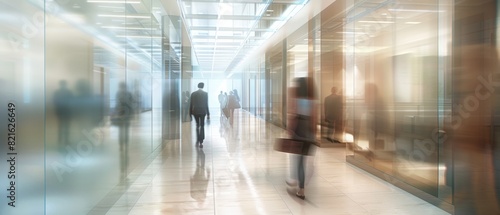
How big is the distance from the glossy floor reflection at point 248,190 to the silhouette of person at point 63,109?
4.62ft

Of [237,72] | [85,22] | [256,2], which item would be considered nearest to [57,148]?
[85,22]

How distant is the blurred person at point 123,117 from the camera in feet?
17.3

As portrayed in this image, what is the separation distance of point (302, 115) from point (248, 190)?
1613 mm

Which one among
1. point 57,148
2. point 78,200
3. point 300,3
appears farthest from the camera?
point 300,3

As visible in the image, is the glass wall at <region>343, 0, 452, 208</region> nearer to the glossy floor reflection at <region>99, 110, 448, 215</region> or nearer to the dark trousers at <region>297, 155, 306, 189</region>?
the glossy floor reflection at <region>99, 110, 448, 215</region>

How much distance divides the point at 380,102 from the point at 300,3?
4357 mm

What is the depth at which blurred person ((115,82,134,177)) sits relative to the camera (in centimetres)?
526

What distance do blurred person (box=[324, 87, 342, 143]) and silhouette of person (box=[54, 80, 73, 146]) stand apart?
9.00 m

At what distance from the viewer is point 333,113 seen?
11.1m

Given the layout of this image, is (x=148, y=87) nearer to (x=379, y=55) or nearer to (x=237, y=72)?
(x=379, y=55)

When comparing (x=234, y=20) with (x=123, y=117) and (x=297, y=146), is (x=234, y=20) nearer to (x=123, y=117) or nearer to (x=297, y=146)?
(x=123, y=117)

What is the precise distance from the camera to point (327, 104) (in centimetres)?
1113

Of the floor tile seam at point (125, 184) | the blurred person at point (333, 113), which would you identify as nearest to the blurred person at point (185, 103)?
the blurred person at point (333, 113)

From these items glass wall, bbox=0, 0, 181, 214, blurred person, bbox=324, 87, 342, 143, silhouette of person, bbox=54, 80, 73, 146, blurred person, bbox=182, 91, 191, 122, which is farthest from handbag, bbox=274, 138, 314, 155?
blurred person, bbox=182, 91, 191, 122
